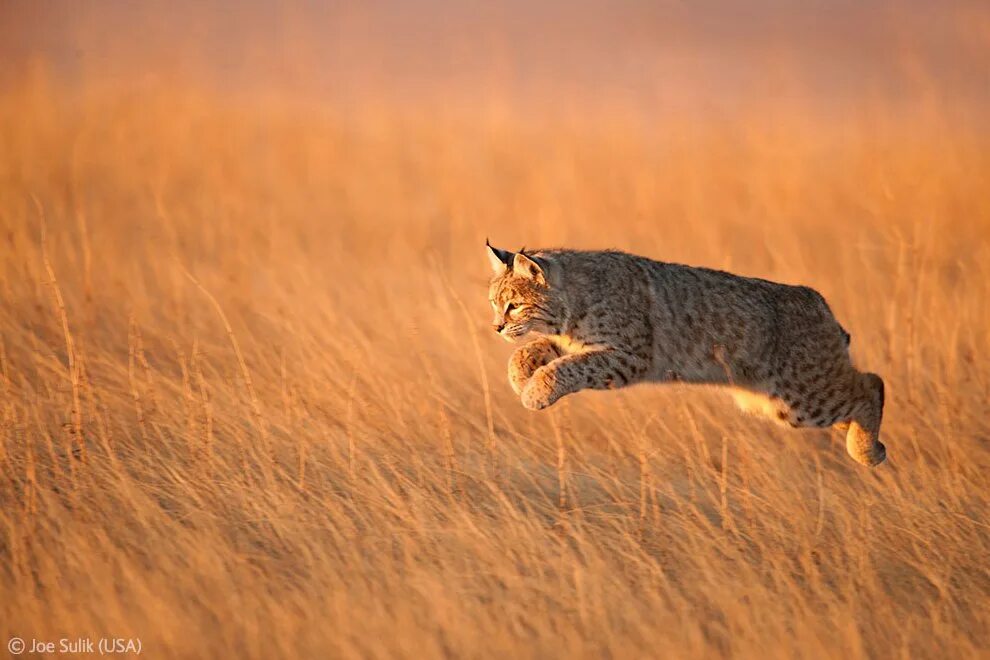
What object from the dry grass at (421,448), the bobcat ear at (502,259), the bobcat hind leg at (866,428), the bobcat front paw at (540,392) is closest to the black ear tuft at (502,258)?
the bobcat ear at (502,259)

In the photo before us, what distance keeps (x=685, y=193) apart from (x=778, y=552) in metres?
8.58

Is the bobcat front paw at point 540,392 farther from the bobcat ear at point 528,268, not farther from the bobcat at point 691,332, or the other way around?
the bobcat ear at point 528,268

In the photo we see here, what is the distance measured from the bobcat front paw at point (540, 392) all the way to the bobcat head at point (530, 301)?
1.69 feet

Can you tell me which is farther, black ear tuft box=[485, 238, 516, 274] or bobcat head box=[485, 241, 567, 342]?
black ear tuft box=[485, 238, 516, 274]

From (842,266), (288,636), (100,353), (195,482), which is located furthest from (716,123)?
(288,636)

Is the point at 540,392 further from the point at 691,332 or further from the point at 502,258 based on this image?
the point at 691,332

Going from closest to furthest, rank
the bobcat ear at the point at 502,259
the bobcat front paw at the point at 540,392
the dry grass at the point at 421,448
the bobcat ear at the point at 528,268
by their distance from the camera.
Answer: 1. the dry grass at the point at 421,448
2. the bobcat front paw at the point at 540,392
3. the bobcat ear at the point at 528,268
4. the bobcat ear at the point at 502,259

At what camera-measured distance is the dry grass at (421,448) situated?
4992 millimetres

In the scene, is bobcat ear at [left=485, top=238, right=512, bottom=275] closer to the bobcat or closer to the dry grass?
the bobcat

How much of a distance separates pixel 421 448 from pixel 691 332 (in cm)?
174

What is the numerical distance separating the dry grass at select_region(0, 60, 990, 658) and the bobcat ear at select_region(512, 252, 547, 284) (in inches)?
19.2

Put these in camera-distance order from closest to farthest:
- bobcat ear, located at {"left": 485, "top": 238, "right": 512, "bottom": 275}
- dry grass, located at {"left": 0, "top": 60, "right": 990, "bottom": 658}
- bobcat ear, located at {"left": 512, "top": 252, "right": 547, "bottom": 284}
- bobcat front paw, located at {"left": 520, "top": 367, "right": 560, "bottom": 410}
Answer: dry grass, located at {"left": 0, "top": 60, "right": 990, "bottom": 658}
bobcat front paw, located at {"left": 520, "top": 367, "right": 560, "bottom": 410}
bobcat ear, located at {"left": 512, "top": 252, "right": 547, "bottom": 284}
bobcat ear, located at {"left": 485, "top": 238, "right": 512, "bottom": 275}

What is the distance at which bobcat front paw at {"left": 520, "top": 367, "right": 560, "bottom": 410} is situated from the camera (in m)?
6.25

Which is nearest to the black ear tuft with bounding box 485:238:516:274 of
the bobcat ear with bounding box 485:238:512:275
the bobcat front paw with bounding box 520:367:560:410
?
the bobcat ear with bounding box 485:238:512:275
